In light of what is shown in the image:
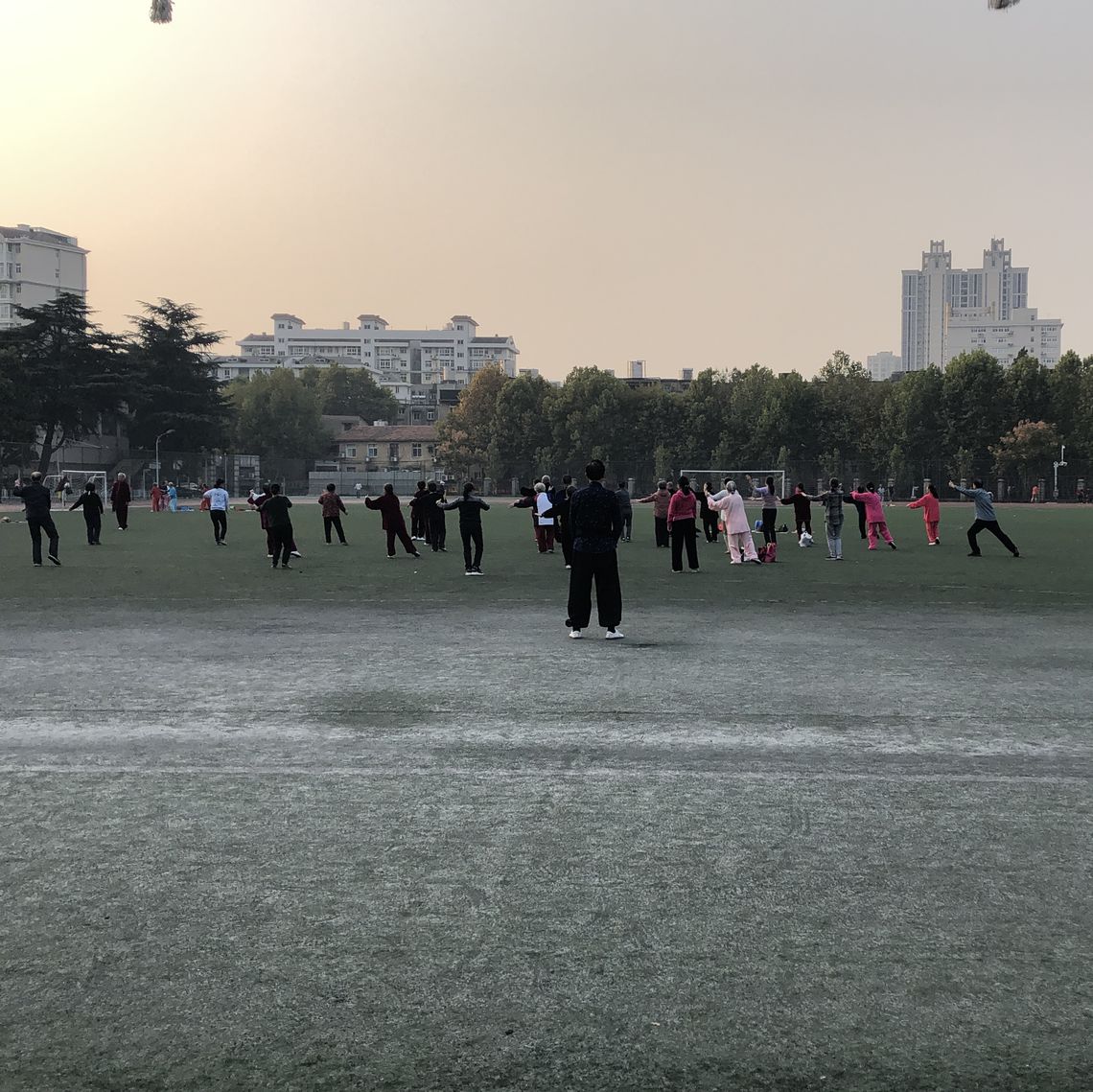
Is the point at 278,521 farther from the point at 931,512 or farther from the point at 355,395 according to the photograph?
the point at 355,395

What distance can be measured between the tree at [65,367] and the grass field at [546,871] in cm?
7466

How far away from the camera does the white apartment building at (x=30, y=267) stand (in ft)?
454

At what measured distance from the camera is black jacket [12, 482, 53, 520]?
2267 centimetres

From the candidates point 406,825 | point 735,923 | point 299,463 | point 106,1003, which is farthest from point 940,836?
point 299,463

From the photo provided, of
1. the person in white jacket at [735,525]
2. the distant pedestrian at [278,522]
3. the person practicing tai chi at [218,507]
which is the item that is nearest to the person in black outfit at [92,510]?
the person practicing tai chi at [218,507]

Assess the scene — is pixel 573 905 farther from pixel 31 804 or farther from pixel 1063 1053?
pixel 31 804

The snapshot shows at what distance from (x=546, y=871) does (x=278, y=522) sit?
18135mm

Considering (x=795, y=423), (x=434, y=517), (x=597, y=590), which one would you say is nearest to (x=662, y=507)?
(x=434, y=517)

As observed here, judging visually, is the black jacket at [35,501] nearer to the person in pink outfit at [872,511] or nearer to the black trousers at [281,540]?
the black trousers at [281,540]

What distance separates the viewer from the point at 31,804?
5512 mm

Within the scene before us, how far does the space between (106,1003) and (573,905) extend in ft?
5.02

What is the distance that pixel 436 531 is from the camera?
2783cm

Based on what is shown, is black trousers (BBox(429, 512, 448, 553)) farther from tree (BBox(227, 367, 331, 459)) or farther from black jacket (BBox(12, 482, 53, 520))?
tree (BBox(227, 367, 331, 459))

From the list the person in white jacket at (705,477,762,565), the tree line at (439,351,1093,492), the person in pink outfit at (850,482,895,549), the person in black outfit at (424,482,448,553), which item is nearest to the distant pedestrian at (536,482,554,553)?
the person in black outfit at (424,482,448,553)
